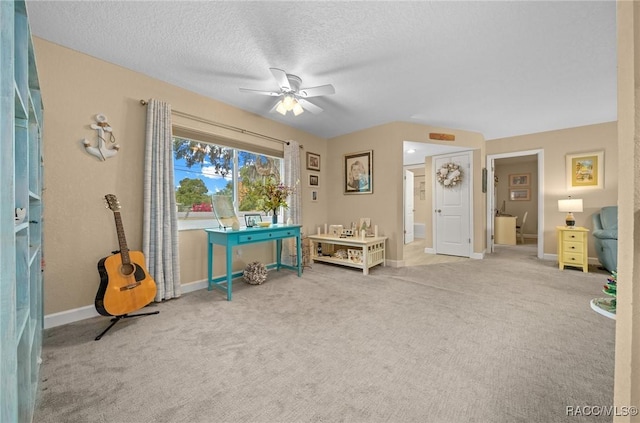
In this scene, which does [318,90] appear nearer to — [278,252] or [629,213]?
[629,213]

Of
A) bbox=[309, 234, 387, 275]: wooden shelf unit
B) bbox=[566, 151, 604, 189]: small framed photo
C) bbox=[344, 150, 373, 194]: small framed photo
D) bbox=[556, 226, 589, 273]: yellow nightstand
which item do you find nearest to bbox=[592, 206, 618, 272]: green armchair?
bbox=[556, 226, 589, 273]: yellow nightstand

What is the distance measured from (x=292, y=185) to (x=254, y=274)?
1544 mm

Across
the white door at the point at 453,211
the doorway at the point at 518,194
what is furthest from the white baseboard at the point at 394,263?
the doorway at the point at 518,194

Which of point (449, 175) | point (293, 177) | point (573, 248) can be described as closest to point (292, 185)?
point (293, 177)

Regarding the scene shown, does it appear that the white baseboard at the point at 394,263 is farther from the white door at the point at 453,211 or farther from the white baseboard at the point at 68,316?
the white baseboard at the point at 68,316

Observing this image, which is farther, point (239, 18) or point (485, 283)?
point (485, 283)

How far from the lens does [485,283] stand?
317 centimetres

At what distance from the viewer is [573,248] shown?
3781 millimetres

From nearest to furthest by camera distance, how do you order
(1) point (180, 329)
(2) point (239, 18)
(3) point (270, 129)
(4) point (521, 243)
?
(2) point (239, 18) < (1) point (180, 329) < (3) point (270, 129) < (4) point (521, 243)

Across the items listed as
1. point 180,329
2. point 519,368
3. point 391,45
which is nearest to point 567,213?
point 519,368

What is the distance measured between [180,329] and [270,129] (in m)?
2.94

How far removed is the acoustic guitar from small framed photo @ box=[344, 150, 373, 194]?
3394 millimetres

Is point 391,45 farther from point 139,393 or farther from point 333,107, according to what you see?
point 139,393

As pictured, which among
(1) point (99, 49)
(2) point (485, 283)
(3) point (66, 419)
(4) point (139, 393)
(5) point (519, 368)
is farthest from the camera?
(2) point (485, 283)
